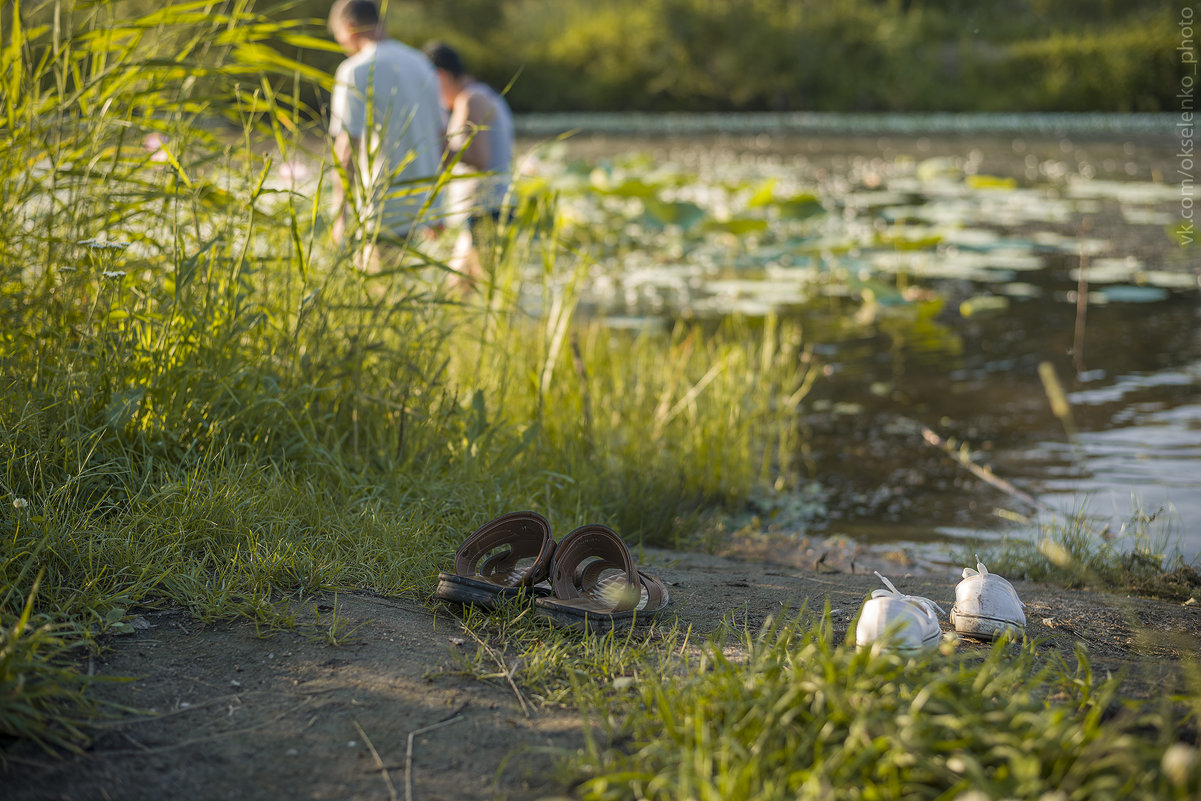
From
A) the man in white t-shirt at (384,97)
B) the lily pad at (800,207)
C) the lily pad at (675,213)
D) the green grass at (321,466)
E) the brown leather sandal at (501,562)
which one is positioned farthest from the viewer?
the lily pad at (800,207)

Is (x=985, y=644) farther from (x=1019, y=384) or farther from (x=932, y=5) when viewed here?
(x=932, y=5)

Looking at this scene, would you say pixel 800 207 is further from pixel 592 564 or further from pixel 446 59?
pixel 592 564

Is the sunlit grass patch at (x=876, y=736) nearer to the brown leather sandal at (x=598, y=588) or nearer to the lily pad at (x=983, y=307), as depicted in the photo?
the brown leather sandal at (x=598, y=588)

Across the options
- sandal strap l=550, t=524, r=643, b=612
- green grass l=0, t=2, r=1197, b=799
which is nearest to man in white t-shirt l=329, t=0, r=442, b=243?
green grass l=0, t=2, r=1197, b=799

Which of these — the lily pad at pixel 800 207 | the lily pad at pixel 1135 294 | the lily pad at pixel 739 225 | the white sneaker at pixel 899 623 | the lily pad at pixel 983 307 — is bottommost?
the white sneaker at pixel 899 623

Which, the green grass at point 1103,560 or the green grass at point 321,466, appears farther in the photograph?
the green grass at point 1103,560

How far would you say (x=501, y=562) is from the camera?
2217 mm

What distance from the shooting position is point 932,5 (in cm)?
2819

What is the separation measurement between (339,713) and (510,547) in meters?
0.72

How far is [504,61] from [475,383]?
24100 millimetres

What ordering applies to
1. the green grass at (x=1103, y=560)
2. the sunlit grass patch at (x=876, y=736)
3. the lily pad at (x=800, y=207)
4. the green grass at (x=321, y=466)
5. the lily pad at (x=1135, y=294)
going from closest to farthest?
1. the sunlit grass patch at (x=876, y=736)
2. the green grass at (x=321, y=466)
3. the green grass at (x=1103, y=560)
4. the lily pad at (x=1135, y=294)
5. the lily pad at (x=800, y=207)

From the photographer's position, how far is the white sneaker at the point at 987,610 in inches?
73.5

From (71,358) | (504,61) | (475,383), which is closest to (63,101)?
(71,358)

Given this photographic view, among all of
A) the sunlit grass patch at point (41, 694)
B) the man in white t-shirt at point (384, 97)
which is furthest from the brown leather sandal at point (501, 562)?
the man in white t-shirt at point (384, 97)
